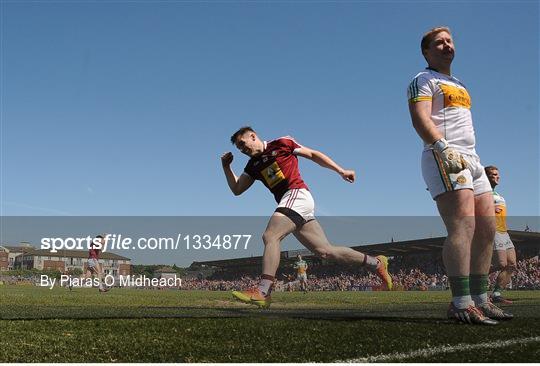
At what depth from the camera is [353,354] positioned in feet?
10.8

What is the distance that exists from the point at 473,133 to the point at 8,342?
405 centimetres

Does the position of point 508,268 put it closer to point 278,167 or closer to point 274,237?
point 278,167

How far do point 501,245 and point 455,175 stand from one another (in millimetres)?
5800

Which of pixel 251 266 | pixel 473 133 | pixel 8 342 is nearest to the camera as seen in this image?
pixel 8 342

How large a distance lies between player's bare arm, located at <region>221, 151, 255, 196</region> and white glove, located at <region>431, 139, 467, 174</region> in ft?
Result: 7.81

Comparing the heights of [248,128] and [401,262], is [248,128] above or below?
above

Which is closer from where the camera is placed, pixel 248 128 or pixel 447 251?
pixel 447 251

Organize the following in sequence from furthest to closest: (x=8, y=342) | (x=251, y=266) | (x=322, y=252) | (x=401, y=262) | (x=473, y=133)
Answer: (x=251, y=266) < (x=401, y=262) < (x=322, y=252) < (x=473, y=133) < (x=8, y=342)

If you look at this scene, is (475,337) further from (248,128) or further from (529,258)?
(529,258)

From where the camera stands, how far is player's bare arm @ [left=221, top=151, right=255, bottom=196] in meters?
6.34

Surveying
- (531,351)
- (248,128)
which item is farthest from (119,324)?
(531,351)

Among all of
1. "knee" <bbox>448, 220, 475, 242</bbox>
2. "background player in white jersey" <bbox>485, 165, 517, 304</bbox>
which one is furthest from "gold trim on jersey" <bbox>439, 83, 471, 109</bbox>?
"background player in white jersey" <bbox>485, 165, 517, 304</bbox>

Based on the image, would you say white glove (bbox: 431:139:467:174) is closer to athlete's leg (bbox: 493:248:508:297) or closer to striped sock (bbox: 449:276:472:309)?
striped sock (bbox: 449:276:472:309)

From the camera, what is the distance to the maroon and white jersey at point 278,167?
20.3ft
